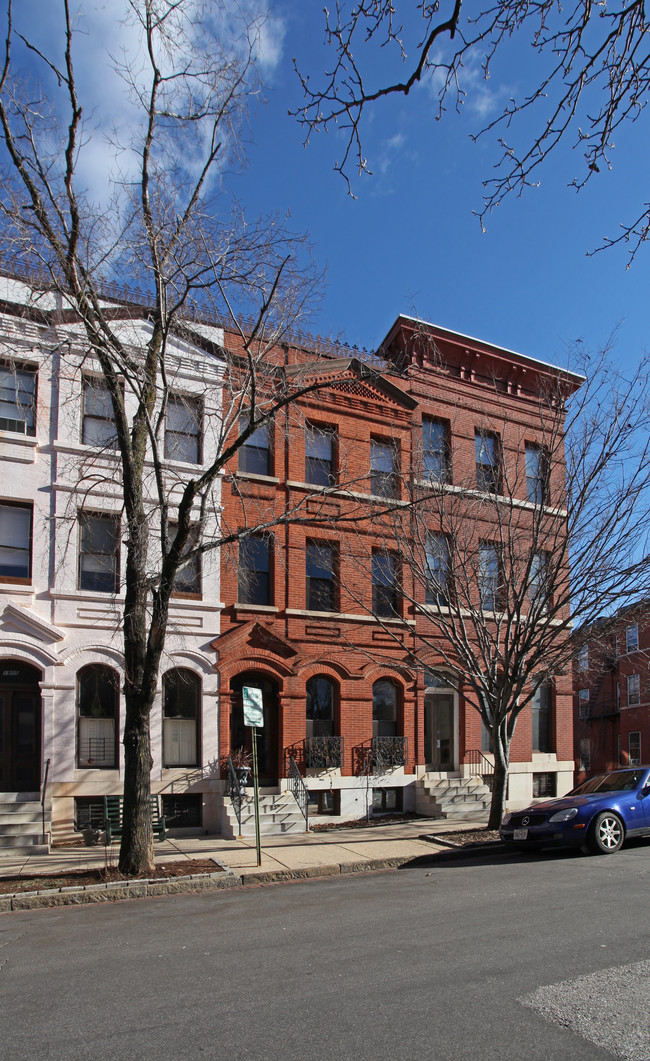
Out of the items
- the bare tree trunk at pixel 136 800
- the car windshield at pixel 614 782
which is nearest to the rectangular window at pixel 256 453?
the bare tree trunk at pixel 136 800

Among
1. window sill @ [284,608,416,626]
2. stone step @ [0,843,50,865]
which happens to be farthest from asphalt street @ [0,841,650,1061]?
window sill @ [284,608,416,626]

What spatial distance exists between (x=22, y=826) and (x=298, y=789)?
5.50 metres

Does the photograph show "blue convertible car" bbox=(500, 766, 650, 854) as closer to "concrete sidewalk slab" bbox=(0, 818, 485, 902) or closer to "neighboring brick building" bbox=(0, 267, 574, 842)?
"concrete sidewalk slab" bbox=(0, 818, 485, 902)

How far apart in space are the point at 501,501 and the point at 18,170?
10.4 m

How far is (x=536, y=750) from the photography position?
22.0 meters

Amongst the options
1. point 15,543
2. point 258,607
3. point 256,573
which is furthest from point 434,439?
point 15,543

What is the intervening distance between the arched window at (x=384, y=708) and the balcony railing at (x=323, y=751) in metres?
1.33

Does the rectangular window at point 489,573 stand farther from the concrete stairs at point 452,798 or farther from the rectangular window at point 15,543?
the rectangular window at point 15,543

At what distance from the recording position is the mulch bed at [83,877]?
10398 mm

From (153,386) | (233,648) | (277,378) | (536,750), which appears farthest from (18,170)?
(536,750)

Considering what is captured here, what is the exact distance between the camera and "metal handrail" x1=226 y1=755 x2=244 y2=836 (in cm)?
1555

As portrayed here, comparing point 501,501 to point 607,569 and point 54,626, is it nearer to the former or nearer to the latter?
point 607,569

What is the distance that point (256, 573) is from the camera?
18.3m

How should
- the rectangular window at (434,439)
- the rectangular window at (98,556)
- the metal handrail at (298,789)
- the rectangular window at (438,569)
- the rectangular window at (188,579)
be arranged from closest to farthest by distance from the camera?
the rectangular window at (438,569)
the rectangular window at (98,556)
the metal handrail at (298,789)
the rectangular window at (188,579)
the rectangular window at (434,439)
